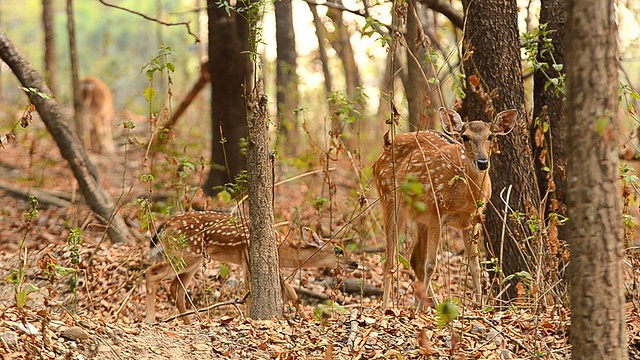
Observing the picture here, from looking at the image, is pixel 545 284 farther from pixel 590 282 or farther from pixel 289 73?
pixel 289 73

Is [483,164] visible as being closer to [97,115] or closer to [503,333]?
[503,333]

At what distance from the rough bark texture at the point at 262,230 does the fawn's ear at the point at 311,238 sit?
7.26ft

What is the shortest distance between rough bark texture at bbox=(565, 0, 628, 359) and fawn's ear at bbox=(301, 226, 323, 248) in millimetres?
4365

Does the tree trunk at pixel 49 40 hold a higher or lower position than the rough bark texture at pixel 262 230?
higher

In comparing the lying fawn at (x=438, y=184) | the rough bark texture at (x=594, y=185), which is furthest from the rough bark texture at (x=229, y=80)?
the rough bark texture at (x=594, y=185)

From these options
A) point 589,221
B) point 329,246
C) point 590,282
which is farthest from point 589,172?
point 329,246

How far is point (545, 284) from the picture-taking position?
5.65m

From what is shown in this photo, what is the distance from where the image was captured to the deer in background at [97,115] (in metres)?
15.8

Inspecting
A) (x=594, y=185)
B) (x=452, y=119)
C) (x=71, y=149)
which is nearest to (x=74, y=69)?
(x=71, y=149)

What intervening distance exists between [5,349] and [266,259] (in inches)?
71.9

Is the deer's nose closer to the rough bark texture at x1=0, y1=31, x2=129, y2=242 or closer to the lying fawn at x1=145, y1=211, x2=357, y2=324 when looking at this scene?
the lying fawn at x1=145, y1=211, x2=357, y2=324

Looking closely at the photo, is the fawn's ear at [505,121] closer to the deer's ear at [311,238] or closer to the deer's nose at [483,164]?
the deer's nose at [483,164]

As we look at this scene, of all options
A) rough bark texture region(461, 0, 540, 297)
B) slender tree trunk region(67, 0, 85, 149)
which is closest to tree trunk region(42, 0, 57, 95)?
slender tree trunk region(67, 0, 85, 149)

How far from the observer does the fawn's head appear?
6.49 metres
